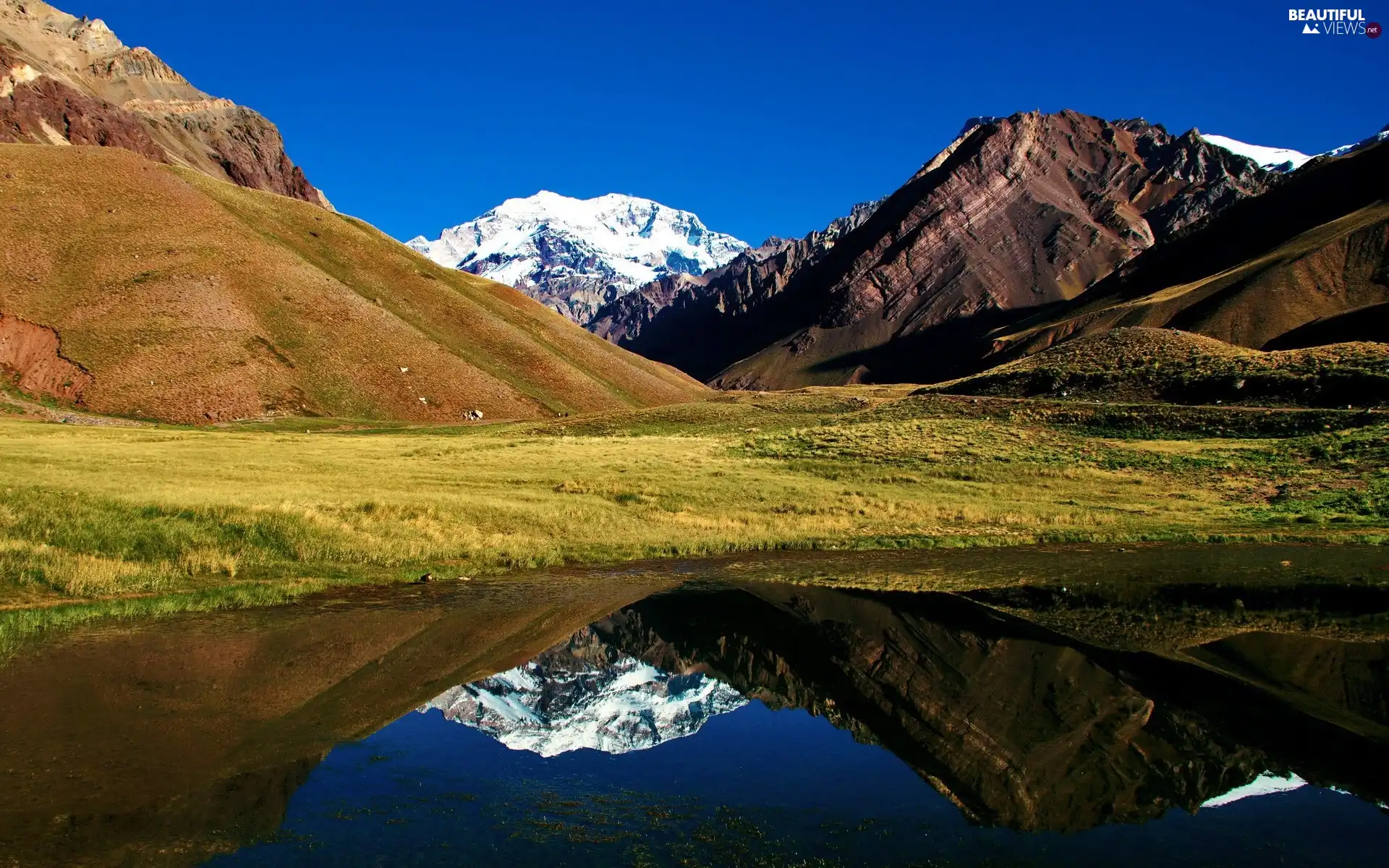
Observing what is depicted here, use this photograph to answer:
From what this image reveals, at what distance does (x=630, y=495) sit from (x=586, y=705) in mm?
25609

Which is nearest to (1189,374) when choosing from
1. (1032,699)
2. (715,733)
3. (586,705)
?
(1032,699)

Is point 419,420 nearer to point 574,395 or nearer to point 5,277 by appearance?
point 574,395

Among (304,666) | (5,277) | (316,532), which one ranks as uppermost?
(5,277)

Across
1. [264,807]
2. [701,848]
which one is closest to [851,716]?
[701,848]

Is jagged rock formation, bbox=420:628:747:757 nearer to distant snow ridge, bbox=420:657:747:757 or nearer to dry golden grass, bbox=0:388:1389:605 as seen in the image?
distant snow ridge, bbox=420:657:747:757

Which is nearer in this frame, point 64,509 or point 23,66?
point 64,509

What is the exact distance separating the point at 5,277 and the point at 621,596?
11518 cm

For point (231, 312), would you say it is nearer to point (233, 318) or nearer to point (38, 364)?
point (233, 318)

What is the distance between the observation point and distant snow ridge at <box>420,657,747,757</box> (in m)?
14.8

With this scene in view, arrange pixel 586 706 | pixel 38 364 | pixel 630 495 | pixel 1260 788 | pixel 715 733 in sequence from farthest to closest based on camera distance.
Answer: pixel 38 364, pixel 630 495, pixel 586 706, pixel 715 733, pixel 1260 788

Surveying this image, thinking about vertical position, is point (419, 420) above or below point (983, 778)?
above

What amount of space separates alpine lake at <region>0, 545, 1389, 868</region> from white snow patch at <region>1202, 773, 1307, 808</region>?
0.04 m

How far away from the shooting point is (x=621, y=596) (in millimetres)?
25266

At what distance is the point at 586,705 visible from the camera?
1638cm
